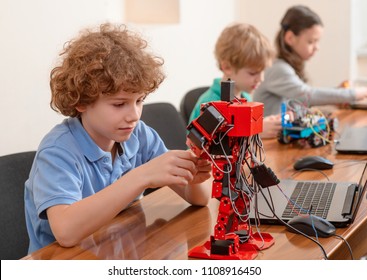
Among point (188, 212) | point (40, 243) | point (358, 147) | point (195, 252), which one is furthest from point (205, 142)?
point (358, 147)

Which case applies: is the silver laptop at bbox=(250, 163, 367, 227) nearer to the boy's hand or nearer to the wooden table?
the wooden table

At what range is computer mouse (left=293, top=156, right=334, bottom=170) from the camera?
186 cm

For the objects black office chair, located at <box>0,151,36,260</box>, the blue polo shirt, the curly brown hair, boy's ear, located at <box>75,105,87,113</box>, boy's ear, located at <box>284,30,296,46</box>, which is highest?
the curly brown hair

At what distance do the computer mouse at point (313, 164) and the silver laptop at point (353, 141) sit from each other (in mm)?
232

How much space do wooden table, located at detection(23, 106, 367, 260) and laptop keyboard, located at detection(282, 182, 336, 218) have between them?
8 centimetres

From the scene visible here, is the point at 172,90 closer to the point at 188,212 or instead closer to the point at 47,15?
→ the point at 47,15

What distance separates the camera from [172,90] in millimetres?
3322

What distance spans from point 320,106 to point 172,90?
792 mm

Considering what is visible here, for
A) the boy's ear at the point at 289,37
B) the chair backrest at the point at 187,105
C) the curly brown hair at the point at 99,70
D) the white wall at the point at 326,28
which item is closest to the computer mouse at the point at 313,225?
the curly brown hair at the point at 99,70

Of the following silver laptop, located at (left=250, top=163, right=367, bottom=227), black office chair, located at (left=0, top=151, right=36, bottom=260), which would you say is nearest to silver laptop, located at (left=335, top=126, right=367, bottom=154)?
silver laptop, located at (left=250, top=163, right=367, bottom=227)

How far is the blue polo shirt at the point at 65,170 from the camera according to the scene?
134 centimetres

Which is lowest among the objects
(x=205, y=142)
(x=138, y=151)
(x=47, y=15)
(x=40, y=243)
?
(x=40, y=243)

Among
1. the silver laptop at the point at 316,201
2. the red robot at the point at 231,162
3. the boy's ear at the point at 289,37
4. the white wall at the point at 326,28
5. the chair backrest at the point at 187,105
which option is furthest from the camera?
the white wall at the point at 326,28

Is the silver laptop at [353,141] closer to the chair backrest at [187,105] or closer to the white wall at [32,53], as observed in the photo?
the chair backrest at [187,105]
